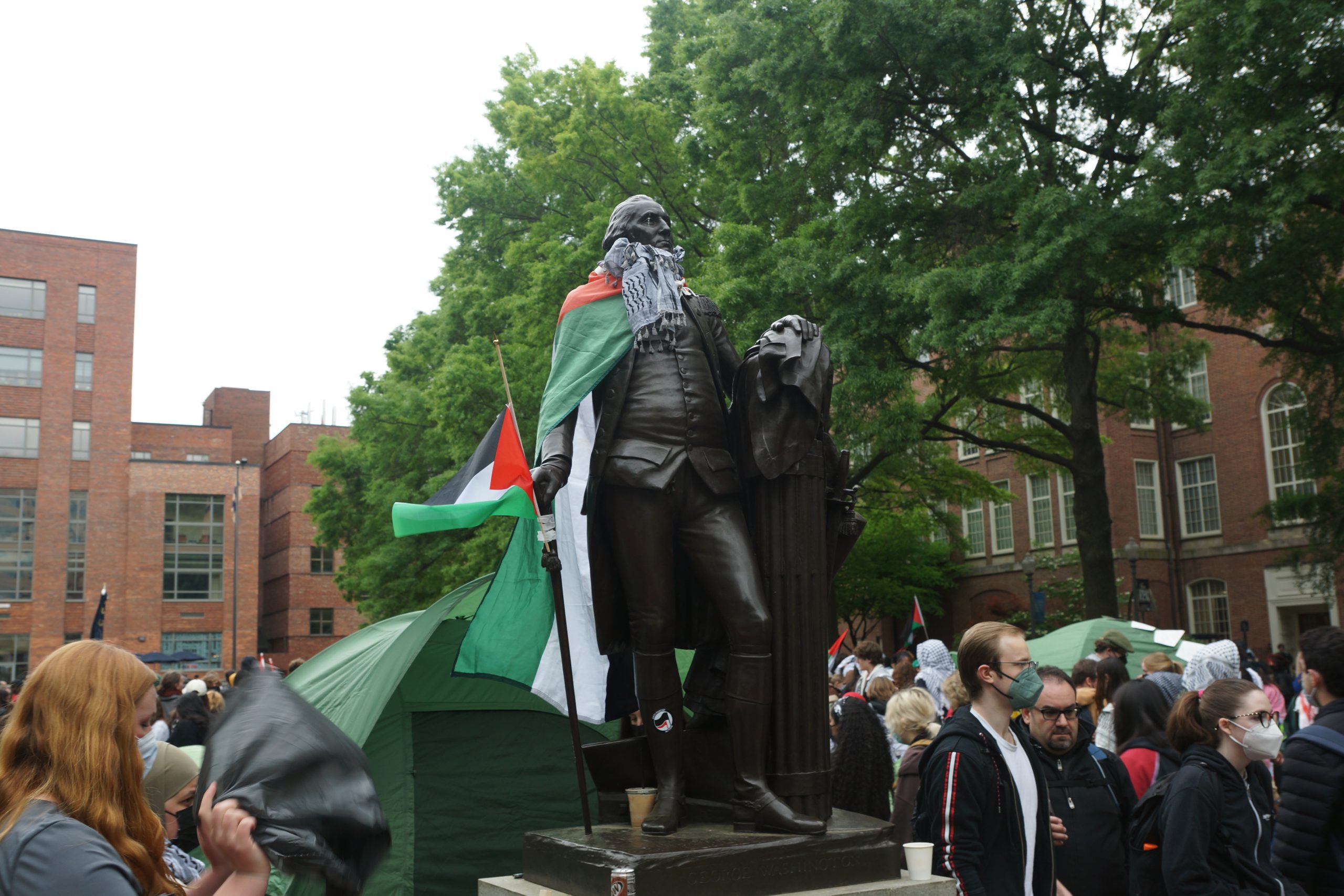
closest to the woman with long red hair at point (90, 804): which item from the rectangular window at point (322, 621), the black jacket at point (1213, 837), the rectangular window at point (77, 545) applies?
the black jacket at point (1213, 837)

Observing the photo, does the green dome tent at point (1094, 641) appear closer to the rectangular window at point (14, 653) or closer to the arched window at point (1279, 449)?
the arched window at point (1279, 449)

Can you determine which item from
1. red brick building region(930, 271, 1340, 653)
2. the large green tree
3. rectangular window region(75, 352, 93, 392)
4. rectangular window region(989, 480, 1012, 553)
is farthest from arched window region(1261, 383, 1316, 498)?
rectangular window region(75, 352, 93, 392)

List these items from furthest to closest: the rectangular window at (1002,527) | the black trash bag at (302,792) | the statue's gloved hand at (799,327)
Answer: the rectangular window at (1002,527)
the statue's gloved hand at (799,327)
the black trash bag at (302,792)

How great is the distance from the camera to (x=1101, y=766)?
5.51m

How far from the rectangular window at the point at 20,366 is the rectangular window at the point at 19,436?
70.3 inches

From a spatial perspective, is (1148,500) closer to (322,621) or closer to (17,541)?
(322,621)

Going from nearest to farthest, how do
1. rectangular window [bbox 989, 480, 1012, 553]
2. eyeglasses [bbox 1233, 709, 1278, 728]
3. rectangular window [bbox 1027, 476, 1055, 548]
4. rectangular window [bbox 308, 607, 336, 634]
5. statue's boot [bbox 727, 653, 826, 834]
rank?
statue's boot [bbox 727, 653, 826, 834]
eyeglasses [bbox 1233, 709, 1278, 728]
rectangular window [bbox 1027, 476, 1055, 548]
rectangular window [bbox 989, 480, 1012, 553]
rectangular window [bbox 308, 607, 336, 634]

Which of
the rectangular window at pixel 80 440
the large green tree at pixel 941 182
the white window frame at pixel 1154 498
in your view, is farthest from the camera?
the rectangular window at pixel 80 440

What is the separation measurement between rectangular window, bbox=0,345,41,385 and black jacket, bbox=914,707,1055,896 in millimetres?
63783

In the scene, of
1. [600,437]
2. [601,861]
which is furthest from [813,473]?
[601,861]

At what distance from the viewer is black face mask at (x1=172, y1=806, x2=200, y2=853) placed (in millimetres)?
5946

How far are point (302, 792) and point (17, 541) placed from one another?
64550 mm

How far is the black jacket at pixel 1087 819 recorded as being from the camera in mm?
5312

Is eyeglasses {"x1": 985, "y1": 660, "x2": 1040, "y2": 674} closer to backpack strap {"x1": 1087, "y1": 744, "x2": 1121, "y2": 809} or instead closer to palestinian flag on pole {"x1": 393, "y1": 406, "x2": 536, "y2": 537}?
backpack strap {"x1": 1087, "y1": 744, "x2": 1121, "y2": 809}
